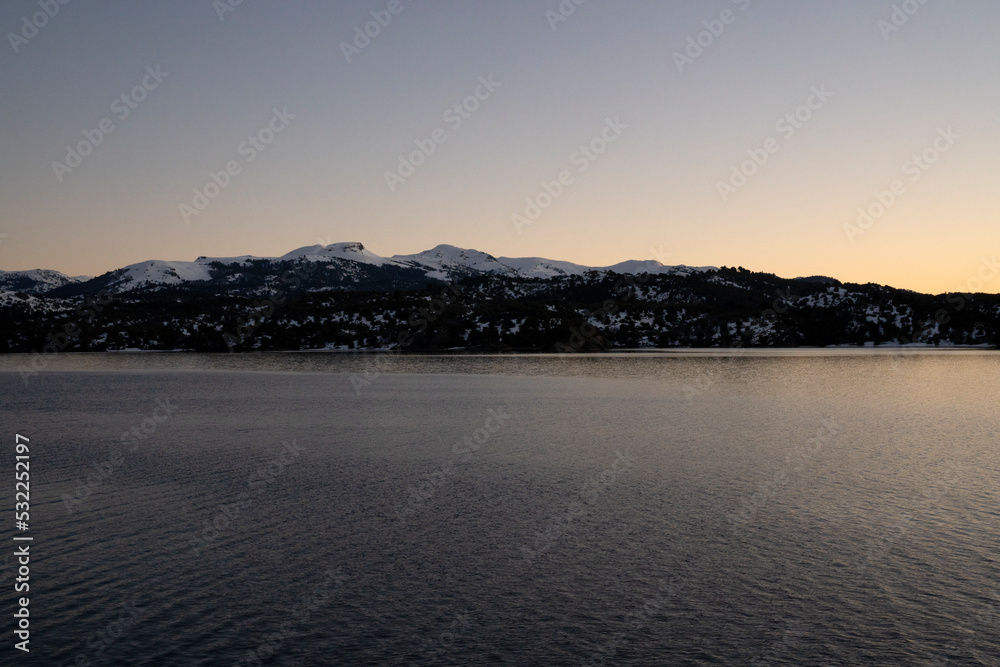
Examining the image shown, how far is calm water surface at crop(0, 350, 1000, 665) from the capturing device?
1545 centimetres

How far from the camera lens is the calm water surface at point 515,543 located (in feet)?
50.7

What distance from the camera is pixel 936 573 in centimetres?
1948

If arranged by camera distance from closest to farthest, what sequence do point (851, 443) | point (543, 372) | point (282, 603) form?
point (282, 603) < point (851, 443) < point (543, 372)

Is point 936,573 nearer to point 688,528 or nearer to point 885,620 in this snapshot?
point 885,620

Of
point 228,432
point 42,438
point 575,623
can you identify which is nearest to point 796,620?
point 575,623

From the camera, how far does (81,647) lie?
49.6 feet

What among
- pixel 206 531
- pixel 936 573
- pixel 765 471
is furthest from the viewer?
pixel 765 471

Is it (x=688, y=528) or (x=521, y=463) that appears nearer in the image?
(x=688, y=528)

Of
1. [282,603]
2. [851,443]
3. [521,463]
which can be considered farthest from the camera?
[851,443]

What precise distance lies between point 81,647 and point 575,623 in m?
10.5

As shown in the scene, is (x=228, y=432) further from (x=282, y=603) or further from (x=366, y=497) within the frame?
(x=282, y=603)

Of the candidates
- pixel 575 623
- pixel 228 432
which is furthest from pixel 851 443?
pixel 228 432

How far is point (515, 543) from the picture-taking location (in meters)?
22.4

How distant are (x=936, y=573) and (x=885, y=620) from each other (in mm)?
4211
